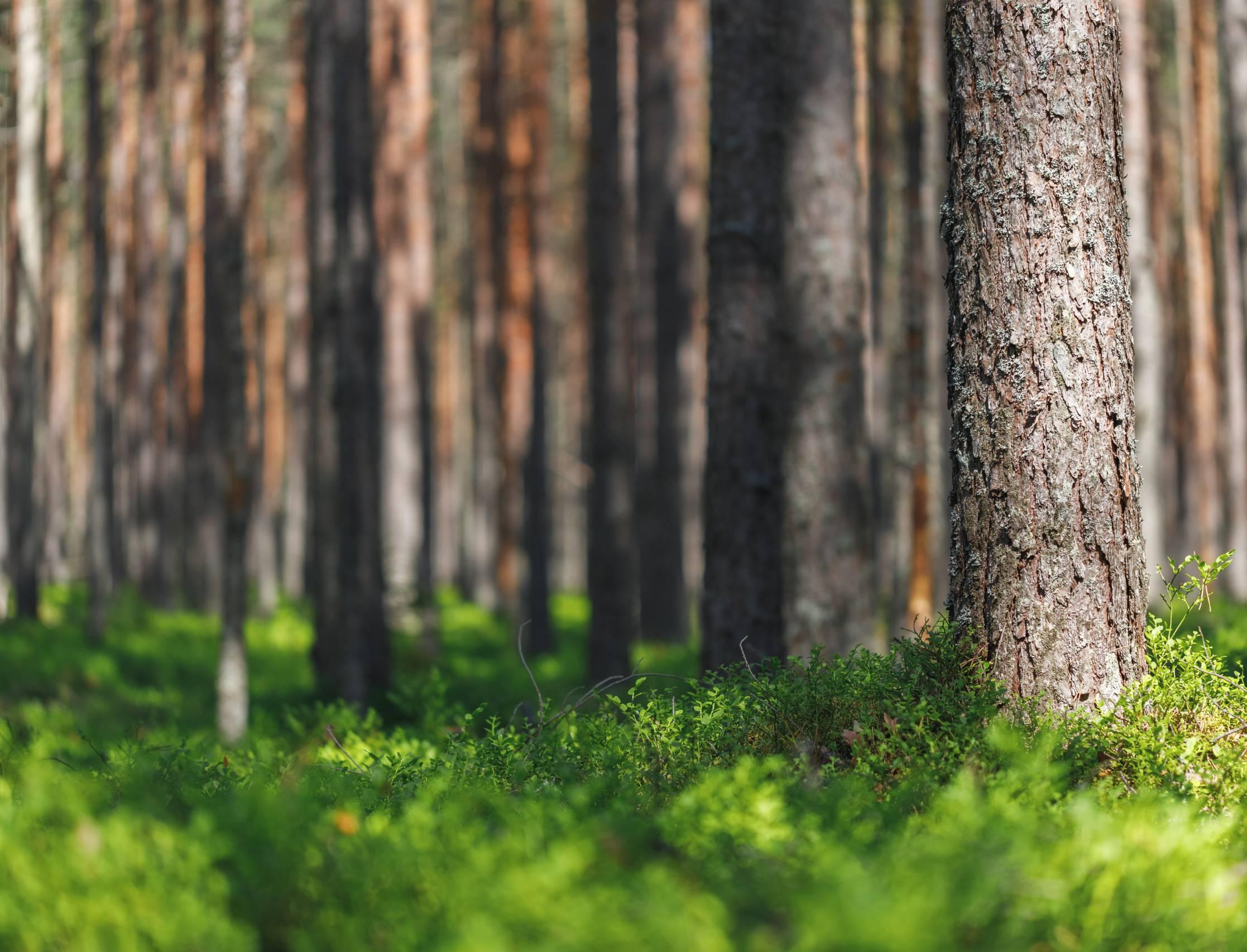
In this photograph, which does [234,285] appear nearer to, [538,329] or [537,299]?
[538,329]

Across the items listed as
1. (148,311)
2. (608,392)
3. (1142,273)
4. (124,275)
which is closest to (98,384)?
(124,275)

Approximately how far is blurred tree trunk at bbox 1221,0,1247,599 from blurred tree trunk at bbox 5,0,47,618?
642 inches

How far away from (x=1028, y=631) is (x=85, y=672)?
11057mm

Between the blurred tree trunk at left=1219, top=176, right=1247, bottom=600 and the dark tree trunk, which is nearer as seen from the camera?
the dark tree trunk

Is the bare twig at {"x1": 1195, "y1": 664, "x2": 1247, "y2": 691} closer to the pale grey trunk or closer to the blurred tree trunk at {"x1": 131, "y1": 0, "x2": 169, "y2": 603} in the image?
the pale grey trunk

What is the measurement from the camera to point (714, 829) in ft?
9.78

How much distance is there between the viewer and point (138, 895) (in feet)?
8.57

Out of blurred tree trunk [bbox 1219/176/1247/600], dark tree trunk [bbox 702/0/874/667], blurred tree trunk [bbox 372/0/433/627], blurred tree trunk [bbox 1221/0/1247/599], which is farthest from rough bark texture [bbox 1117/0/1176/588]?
blurred tree trunk [bbox 372/0/433/627]

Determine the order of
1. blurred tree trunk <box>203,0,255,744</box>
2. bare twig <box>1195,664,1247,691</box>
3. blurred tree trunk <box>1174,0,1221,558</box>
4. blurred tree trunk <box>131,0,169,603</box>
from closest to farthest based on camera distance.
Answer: bare twig <box>1195,664,1247,691</box>
blurred tree trunk <box>203,0,255,744</box>
blurred tree trunk <box>1174,0,1221,558</box>
blurred tree trunk <box>131,0,169,603</box>

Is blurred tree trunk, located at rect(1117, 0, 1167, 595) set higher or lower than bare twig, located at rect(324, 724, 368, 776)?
higher

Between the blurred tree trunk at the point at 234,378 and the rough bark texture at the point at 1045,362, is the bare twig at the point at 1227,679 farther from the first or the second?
the blurred tree trunk at the point at 234,378

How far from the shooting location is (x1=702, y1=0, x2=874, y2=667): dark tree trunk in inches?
268

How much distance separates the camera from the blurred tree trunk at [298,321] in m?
21.7

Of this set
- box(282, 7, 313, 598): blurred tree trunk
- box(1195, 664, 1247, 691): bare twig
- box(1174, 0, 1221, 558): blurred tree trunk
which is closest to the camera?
box(1195, 664, 1247, 691): bare twig
